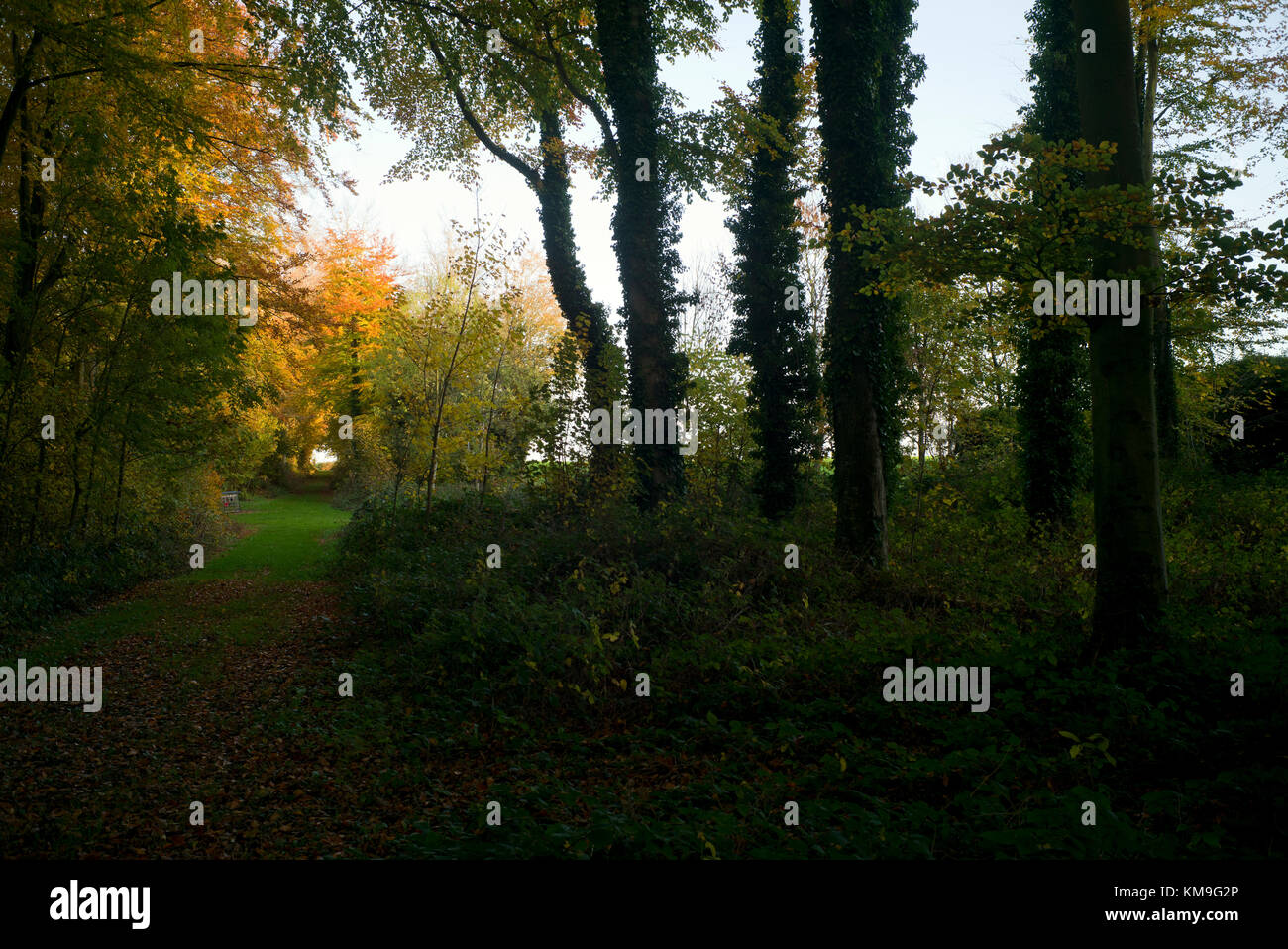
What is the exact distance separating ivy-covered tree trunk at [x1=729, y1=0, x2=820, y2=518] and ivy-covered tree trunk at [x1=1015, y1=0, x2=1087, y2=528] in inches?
177

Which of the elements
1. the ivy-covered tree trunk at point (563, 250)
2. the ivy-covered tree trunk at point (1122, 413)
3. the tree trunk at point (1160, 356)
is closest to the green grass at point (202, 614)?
the ivy-covered tree trunk at point (563, 250)

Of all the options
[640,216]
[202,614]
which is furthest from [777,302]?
[202,614]

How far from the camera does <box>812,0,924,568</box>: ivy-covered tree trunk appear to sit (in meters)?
9.62

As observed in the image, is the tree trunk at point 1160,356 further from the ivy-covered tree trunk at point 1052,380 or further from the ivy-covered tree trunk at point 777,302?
the ivy-covered tree trunk at point 777,302

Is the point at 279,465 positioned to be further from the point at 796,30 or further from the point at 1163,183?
the point at 1163,183

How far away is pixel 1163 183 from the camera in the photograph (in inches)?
223

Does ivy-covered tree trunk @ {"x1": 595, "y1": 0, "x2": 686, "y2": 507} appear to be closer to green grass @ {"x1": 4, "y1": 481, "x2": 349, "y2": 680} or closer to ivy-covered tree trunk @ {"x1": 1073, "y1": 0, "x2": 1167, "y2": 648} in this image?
green grass @ {"x1": 4, "y1": 481, "x2": 349, "y2": 680}

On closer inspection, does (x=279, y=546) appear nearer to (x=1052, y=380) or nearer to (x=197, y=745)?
(x=197, y=745)

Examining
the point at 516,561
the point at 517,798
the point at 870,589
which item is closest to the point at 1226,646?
the point at 870,589

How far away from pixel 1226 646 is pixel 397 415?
14.8 m

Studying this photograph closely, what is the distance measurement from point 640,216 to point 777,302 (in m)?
4.74

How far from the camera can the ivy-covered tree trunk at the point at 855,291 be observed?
962 centimetres

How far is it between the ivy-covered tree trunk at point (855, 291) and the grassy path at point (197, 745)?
677cm

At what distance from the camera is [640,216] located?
12.6 metres
